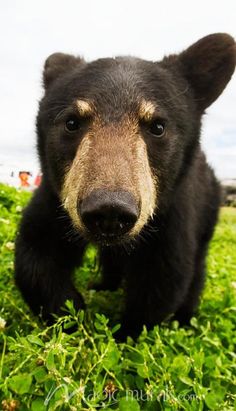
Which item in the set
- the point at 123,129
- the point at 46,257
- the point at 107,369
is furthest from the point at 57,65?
the point at 107,369

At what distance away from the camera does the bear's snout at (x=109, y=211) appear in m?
2.14

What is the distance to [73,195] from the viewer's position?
276cm

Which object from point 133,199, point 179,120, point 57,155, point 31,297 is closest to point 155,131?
point 179,120

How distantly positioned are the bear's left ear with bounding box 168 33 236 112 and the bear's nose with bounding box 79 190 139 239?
1.67m

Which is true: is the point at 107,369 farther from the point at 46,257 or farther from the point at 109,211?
the point at 46,257

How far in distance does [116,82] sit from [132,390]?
1694 millimetres

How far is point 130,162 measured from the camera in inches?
101

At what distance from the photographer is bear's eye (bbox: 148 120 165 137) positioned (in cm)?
304

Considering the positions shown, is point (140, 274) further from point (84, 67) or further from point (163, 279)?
point (84, 67)

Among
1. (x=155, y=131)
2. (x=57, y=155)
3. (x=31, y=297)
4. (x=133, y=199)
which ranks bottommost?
(x=31, y=297)

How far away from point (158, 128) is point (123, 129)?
1.23 ft

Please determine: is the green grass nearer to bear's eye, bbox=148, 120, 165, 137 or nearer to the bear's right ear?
bear's eye, bbox=148, 120, 165, 137

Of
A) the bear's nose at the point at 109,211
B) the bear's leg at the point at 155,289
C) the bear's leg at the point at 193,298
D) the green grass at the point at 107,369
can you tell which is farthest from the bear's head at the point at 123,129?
the bear's leg at the point at 193,298

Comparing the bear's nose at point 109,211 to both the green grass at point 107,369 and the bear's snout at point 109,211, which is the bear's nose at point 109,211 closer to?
the bear's snout at point 109,211
